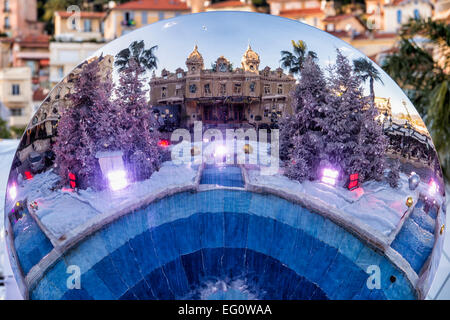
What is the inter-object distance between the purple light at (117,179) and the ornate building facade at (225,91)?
0.23 m

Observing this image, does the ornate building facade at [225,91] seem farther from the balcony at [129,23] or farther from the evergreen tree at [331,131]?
the balcony at [129,23]

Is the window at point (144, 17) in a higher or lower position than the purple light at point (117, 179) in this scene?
higher

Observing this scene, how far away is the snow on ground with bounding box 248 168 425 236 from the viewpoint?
161 centimetres

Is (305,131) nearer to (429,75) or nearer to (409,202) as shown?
(409,202)

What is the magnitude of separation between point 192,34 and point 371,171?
70 centimetres

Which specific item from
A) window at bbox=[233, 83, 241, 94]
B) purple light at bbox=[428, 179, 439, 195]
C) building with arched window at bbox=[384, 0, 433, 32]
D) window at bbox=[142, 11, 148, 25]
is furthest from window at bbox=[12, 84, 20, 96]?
purple light at bbox=[428, 179, 439, 195]

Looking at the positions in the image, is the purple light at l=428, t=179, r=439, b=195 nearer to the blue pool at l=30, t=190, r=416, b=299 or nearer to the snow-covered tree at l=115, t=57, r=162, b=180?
the blue pool at l=30, t=190, r=416, b=299

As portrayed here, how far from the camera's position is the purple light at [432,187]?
1.80m

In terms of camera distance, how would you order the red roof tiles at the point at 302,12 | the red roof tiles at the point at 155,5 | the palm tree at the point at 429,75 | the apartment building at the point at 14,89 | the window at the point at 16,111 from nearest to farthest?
the palm tree at the point at 429,75
the apartment building at the point at 14,89
the window at the point at 16,111
the red roof tiles at the point at 155,5
the red roof tiles at the point at 302,12

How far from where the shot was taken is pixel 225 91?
1.62 m

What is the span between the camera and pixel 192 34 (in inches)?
65.9

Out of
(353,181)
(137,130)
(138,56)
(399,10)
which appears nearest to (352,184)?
(353,181)

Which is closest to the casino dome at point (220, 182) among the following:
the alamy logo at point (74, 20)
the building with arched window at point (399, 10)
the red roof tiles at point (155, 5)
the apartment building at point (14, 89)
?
Answer: the apartment building at point (14, 89)

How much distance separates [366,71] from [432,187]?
1.51 ft
